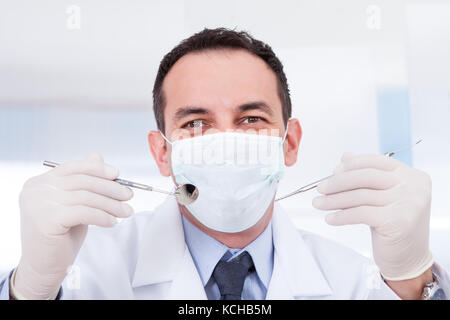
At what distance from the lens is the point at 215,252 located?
135 cm

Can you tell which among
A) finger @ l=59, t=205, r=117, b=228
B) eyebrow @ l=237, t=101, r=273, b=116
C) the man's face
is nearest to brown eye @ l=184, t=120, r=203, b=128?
the man's face

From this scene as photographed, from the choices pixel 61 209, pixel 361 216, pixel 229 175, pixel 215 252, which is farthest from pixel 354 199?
pixel 61 209

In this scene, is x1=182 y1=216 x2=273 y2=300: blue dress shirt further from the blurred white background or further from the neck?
the blurred white background

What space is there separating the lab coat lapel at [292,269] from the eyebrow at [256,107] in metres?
0.39

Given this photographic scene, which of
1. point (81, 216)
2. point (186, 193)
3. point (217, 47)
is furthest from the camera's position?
point (217, 47)

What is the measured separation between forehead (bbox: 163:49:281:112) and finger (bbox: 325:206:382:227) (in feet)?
1.43

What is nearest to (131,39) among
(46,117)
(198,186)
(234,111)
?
(46,117)

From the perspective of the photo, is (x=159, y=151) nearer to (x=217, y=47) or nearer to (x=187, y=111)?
(x=187, y=111)

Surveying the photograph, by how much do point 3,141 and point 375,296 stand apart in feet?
4.31

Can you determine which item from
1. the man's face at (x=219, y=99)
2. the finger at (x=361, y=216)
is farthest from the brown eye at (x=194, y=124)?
the finger at (x=361, y=216)

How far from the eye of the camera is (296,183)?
1.51 metres

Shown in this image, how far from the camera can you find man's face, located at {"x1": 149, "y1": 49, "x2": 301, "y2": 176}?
1330 mm

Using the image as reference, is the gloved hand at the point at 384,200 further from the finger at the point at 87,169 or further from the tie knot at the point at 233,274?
the finger at the point at 87,169

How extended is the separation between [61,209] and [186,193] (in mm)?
345
